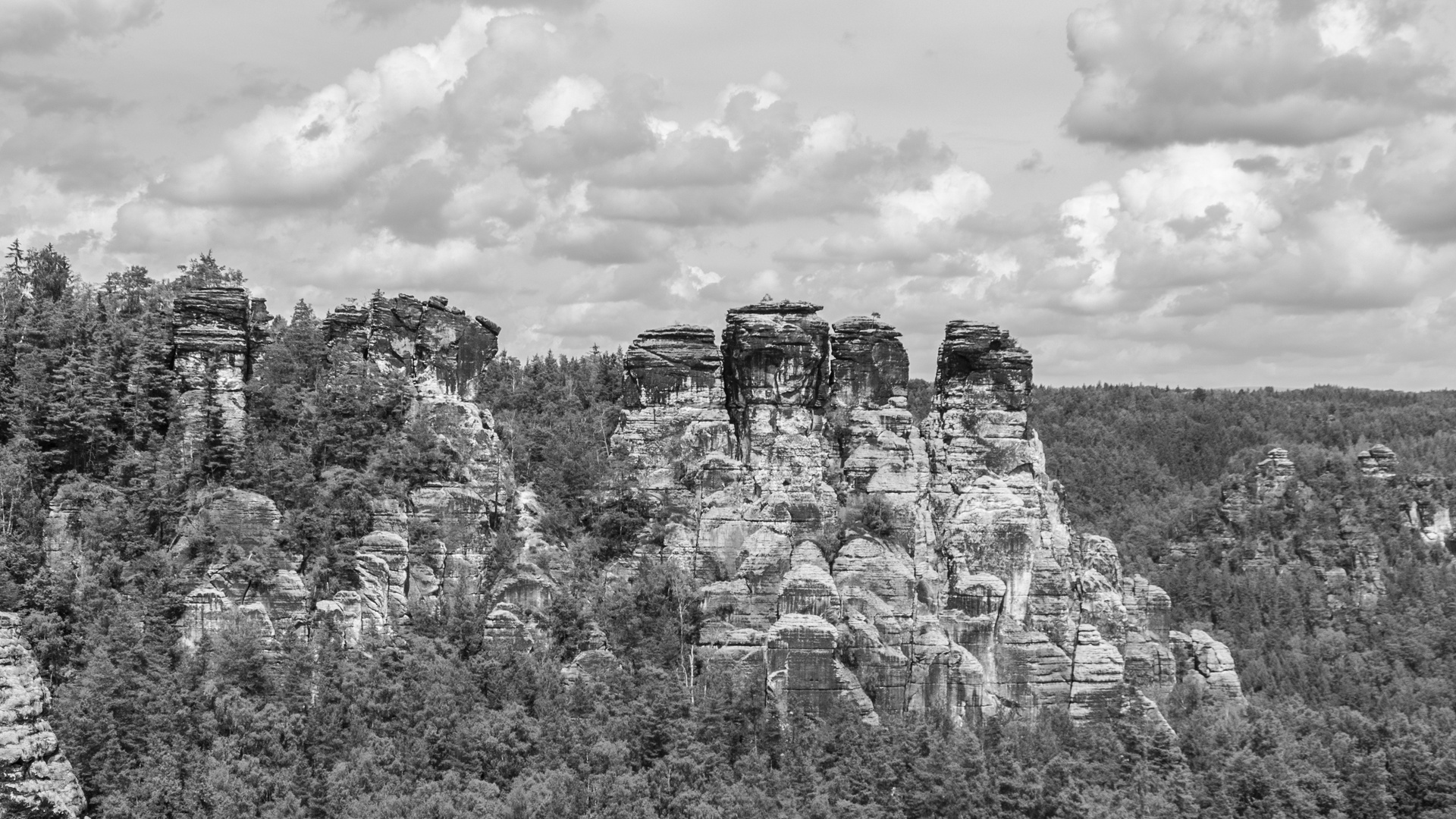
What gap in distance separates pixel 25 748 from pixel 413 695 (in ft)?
58.7

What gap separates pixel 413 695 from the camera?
57.8 m

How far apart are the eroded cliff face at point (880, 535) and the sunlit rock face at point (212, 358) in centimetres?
1854

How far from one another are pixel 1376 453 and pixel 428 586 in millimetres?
118500

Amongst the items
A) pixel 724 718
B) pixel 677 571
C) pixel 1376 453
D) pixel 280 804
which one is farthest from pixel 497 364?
pixel 1376 453

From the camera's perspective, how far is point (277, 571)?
6084 cm

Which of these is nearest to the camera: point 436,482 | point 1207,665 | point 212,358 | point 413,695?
point 413,695

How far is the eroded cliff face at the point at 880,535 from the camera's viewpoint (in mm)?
64938

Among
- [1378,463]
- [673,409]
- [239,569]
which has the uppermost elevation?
[673,409]

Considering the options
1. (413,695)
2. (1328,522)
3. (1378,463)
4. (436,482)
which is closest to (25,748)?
(413,695)

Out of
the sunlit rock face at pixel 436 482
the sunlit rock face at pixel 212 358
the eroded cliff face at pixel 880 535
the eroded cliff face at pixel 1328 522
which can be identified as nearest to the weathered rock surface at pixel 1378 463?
the eroded cliff face at pixel 1328 522

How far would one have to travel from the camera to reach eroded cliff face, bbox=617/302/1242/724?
64.9m

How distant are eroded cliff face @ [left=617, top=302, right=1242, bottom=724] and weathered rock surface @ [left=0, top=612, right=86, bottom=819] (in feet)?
92.9

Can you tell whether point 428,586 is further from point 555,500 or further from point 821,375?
point 821,375

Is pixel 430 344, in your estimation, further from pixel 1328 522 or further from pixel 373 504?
pixel 1328 522
